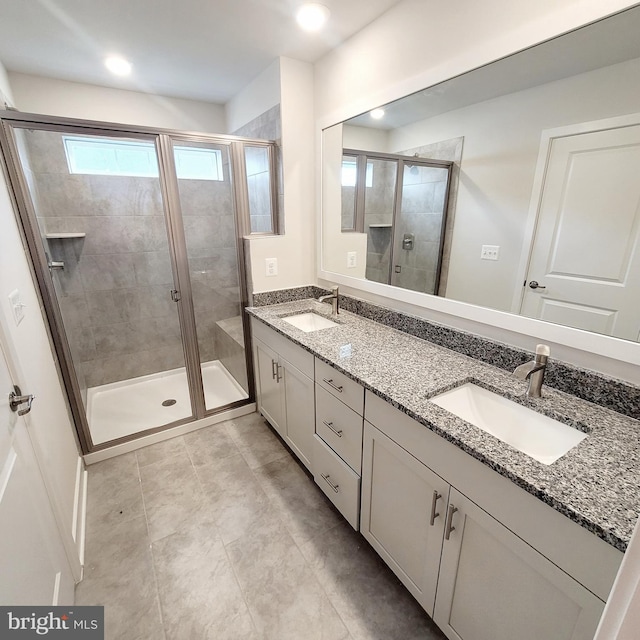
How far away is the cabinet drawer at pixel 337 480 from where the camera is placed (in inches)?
57.2

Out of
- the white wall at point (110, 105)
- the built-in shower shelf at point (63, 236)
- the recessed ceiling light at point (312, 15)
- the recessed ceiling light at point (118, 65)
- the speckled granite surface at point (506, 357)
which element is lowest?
the speckled granite surface at point (506, 357)

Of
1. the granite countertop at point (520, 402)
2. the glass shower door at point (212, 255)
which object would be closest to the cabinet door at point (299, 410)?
the granite countertop at point (520, 402)

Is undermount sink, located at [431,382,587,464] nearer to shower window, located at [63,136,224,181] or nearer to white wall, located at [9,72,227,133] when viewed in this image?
shower window, located at [63,136,224,181]

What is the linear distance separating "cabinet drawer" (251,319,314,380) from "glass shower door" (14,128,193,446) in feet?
2.32

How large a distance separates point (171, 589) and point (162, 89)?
10.3ft

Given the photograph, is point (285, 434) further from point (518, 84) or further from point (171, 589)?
point (518, 84)

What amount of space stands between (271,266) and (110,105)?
5.76 ft

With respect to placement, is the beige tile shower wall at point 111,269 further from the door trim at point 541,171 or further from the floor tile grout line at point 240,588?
the door trim at point 541,171

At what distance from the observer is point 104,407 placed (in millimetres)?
2664

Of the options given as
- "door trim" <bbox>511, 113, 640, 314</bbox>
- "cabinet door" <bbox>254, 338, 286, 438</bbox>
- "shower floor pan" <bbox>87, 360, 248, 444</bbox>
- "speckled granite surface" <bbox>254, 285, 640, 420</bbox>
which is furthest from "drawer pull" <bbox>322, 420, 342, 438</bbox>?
"shower floor pan" <bbox>87, 360, 248, 444</bbox>

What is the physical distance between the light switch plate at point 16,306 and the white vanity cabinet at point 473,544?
1.41 meters

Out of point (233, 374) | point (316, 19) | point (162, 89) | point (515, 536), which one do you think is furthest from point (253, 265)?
point (515, 536)

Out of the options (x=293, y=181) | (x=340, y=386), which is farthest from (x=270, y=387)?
(x=293, y=181)

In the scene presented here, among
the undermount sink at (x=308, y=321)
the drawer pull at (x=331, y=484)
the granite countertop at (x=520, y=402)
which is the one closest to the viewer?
the granite countertop at (x=520, y=402)
